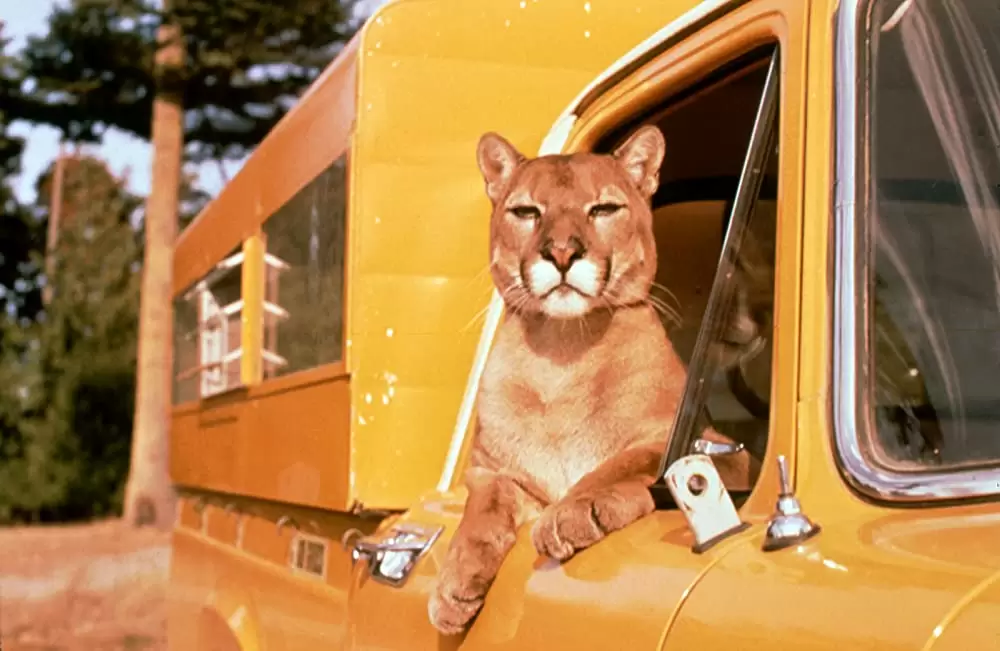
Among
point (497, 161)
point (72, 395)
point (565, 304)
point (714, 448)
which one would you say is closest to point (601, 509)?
point (714, 448)

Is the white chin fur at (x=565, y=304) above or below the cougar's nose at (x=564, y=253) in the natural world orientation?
below

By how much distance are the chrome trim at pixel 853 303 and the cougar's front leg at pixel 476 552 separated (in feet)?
2.84

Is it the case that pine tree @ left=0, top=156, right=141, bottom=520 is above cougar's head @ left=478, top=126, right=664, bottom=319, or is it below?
above

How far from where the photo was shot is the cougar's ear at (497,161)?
3.00 metres

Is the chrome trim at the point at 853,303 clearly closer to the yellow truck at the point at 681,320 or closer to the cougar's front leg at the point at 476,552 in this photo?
the yellow truck at the point at 681,320

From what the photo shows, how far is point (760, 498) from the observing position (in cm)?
200

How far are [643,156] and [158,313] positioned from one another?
18.1m

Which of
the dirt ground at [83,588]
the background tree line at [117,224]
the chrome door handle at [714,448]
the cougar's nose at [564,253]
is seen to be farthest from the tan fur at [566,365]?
the background tree line at [117,224]

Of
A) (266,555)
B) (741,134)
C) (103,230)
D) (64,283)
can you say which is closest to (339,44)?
(64,283)

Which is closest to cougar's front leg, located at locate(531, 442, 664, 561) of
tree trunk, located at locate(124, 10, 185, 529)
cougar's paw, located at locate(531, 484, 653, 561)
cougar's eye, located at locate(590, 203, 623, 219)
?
cougar's paw, located at locate(531, 484, 653, 561)

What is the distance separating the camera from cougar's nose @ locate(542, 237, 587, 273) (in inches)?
102

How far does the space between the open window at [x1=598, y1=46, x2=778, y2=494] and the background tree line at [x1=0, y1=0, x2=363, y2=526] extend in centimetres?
1146

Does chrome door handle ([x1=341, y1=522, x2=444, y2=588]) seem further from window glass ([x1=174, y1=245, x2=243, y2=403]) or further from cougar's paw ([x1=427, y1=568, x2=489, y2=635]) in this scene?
window glass ([x1=174, y1=245, x2=243, y2=403])

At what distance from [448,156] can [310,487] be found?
0.96m
